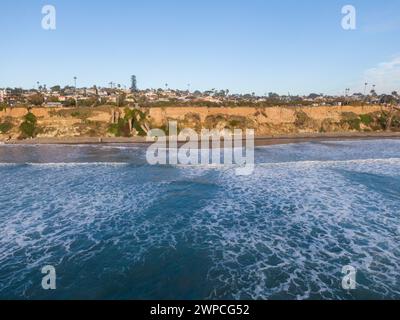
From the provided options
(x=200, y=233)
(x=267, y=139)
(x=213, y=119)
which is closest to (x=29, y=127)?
(x=213, y=119)

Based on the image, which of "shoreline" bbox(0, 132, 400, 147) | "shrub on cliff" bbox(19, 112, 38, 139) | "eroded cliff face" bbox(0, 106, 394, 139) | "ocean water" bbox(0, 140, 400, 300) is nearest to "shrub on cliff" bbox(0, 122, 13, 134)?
"eroded cliff face" bbox(0, 106, 394, 139)

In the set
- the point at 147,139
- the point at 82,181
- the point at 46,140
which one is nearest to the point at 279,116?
the point at 147,139

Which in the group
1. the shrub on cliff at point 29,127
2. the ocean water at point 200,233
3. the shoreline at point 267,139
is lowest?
the ocean water at point 200,233

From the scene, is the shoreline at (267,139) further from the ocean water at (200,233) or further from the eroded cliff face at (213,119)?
the ocean water at (200,233)

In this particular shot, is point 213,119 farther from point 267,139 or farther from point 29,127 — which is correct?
point 29,127

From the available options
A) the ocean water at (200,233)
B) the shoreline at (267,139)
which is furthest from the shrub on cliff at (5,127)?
the ocean water at (200,233)

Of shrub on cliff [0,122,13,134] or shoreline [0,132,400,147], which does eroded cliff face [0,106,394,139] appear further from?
shoreline [0,132,400,147]

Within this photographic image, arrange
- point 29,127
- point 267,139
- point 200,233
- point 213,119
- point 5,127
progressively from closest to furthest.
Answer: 1. point 200,233
2. point 267,139
3. point 29,127
4. point 5,127
5. point 213,119
